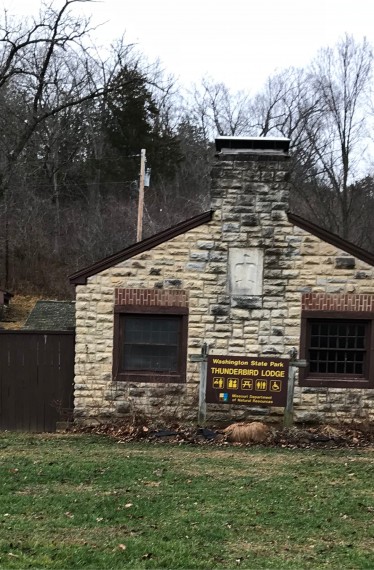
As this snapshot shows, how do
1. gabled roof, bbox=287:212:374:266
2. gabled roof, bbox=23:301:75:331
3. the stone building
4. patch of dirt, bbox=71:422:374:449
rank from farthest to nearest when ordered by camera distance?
1. gabled roof, bbox=23:301:75:331
2. the stone building
3. gabled roof, bbox=287:212:374:266
4. patch of dirt, bbox=71:422:374:449

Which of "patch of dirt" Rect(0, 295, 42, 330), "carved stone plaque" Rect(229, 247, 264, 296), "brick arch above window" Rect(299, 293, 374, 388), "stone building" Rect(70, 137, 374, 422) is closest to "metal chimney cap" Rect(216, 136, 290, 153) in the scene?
"stone building" Rect(70, 137, 374, 422)

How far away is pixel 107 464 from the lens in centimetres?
878

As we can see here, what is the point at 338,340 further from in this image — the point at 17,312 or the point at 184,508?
the point at 17,312

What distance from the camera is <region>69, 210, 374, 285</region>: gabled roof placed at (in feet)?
38.4

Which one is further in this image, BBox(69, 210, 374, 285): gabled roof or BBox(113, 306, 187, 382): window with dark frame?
BBox(113, 306, 187, 382): window with dark frame

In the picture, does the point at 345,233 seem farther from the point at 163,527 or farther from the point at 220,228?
the point at 163,527

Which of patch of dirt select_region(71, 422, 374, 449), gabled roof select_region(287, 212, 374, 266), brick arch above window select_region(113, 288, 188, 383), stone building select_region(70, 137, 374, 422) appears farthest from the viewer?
brick arch above window select_region(113, 288, 188, 383)

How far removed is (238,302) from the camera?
11.8 m

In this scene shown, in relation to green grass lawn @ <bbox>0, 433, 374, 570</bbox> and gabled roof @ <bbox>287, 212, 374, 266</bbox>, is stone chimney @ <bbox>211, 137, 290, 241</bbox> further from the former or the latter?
green grass lawn @ <bbox>0, 433, 374, 570</bbox>

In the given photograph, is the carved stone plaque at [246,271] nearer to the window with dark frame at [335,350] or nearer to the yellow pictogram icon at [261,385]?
the window with dark frame at [335,350]

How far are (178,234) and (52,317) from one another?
5.93m

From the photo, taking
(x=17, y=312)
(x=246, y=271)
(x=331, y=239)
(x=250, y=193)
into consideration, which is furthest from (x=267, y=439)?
→ (x=17, y=312)

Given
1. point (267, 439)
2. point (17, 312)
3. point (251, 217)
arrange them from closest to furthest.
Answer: point (267, 439) < point (251, 217) < point (17, 312)

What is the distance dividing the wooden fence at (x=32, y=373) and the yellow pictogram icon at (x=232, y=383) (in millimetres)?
3041
